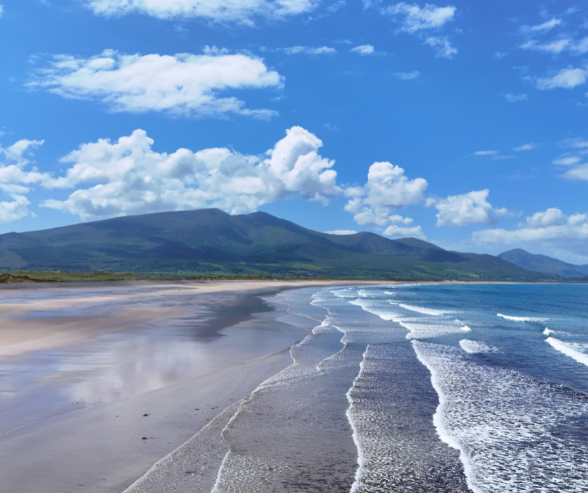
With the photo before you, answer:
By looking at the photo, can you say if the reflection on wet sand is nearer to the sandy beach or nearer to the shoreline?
the sandy beach

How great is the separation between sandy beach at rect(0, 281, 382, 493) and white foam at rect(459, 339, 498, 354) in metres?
8.98

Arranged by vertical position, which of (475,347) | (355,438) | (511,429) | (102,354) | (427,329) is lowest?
(427,329)

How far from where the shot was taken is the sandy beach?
25.2 feet

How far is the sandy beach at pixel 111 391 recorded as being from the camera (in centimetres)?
768

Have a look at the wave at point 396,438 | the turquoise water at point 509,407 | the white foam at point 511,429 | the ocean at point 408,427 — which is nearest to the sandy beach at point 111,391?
the ocean at point 408,427

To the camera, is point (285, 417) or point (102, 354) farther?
point (102, 354)

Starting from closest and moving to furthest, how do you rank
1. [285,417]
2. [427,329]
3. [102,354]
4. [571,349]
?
[285,417]
[102,354]
[571,349]
[427,329]

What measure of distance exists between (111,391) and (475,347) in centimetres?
1869

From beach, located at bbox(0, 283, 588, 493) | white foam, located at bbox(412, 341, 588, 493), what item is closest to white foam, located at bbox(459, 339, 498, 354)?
beach, located at bbox(0, 283, 588, 493)

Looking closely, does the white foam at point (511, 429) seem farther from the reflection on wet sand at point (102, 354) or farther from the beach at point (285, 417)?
the reflection on wet sand at point (102, 354)

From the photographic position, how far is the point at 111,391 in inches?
501

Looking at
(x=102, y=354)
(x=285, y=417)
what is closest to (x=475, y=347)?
(x=285, y=417)

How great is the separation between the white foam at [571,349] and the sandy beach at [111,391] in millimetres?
13562

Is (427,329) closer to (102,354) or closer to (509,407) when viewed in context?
(509,407)
